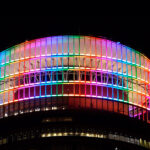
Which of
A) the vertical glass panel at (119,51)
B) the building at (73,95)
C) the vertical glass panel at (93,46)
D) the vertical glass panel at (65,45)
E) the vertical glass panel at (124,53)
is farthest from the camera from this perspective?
the vertical glass panel at (124,53)

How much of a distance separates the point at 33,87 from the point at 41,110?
459cm

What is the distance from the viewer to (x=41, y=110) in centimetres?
9581

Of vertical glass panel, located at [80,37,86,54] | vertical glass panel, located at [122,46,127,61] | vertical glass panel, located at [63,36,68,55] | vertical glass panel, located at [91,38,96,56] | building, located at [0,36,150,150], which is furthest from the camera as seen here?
vertical glass panel, located at [122,46,127,61]

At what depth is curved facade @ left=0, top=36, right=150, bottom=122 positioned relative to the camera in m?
96.9

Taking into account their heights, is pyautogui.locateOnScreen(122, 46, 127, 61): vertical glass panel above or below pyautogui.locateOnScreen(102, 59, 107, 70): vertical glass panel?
above

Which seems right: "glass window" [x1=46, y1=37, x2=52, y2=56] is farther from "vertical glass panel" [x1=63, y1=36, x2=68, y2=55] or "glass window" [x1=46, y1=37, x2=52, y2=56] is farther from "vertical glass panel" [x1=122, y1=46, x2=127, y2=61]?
"vertical glass panel" [x1=122, y1=46, x2=127, y2=61]

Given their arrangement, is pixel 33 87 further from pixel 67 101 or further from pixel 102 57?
pixel 102 57

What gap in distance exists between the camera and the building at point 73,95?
93.7 meters

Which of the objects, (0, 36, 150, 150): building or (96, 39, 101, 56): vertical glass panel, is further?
(96, 39, 101, 56): vertical glass panel

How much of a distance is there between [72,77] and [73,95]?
3043mm

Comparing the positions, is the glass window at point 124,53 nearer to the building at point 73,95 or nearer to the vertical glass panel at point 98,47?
the building at point 73,95

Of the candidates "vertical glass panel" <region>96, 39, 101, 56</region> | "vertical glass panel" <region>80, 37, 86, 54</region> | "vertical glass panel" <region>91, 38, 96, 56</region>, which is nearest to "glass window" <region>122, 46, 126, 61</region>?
"vertical glass panel" <region>96, 39, 101, 56</region>

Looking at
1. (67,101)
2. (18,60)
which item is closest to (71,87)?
(67,101)

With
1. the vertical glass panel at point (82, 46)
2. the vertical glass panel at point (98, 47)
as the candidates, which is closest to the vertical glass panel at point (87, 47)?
the vertical glass panel at point (82, 46)
